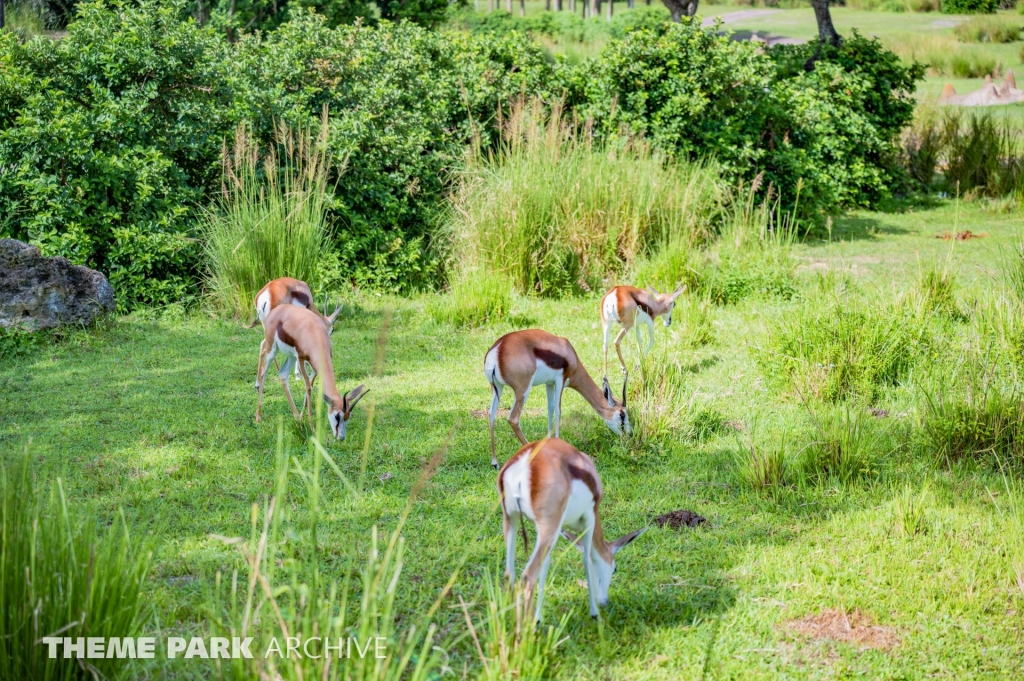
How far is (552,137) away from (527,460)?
7.57 m

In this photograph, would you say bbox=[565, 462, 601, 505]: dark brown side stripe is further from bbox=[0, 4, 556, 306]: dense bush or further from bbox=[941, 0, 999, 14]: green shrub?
bbox=[941, 0, 999, 14]: green shrub

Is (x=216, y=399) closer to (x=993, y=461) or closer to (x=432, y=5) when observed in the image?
(x=993, y=461)

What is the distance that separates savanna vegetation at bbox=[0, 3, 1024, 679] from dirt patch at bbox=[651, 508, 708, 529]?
0.17ft

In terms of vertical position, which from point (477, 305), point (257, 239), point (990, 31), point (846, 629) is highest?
point (990, 31)

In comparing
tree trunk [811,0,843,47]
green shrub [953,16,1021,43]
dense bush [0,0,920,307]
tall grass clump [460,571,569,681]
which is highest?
green shrub [953,16,1021,43]

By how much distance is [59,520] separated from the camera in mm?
3320

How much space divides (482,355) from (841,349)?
299 centimetres

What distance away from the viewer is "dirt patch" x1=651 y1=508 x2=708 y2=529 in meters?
5.06

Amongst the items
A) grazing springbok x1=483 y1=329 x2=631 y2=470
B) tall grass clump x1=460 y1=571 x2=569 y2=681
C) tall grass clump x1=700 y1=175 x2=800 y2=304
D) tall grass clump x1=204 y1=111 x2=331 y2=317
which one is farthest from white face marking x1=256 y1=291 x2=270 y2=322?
tall grass clump x1=460 y1=571 x2=569 y2=681

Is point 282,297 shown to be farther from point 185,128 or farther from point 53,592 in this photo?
point 53,592

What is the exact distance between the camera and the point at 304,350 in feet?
20.8

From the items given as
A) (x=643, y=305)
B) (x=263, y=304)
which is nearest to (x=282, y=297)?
(x=263, y=304)

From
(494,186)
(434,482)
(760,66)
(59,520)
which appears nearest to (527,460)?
(59,520)

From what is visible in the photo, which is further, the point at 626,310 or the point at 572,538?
the point at 626,310
